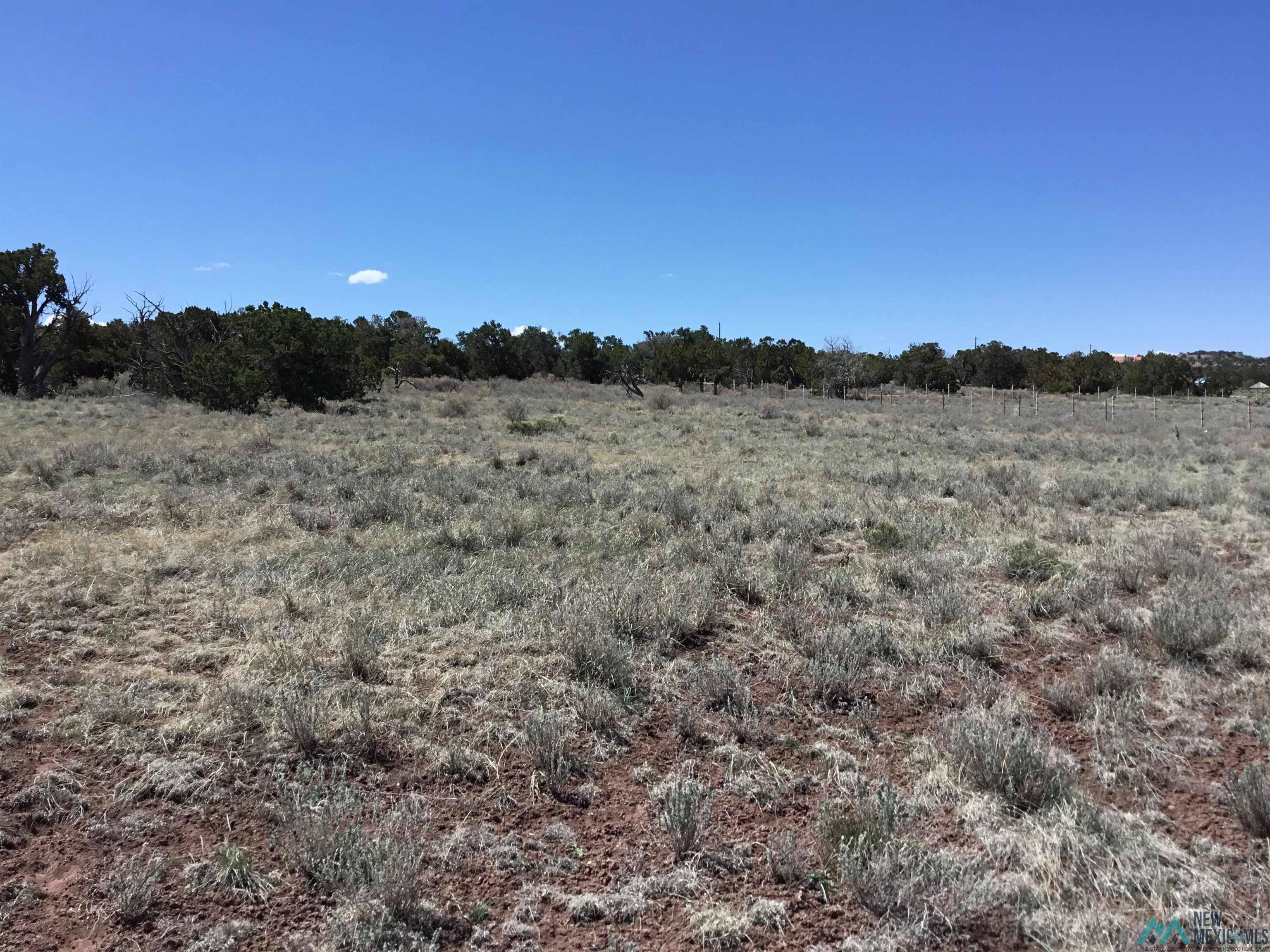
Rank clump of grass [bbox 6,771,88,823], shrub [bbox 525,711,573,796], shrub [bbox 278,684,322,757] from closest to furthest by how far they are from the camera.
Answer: clump of grass [bbox 6,771,88,823] < shrub [bbox 525,711,573,796] < shrub [bbox 278,684,322,757]

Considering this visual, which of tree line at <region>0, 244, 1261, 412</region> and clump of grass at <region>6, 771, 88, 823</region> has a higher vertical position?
tree line at <region>0, 244, 1261, 412</region>

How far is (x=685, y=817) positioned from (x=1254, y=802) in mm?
2635

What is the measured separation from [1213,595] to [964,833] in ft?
15.2

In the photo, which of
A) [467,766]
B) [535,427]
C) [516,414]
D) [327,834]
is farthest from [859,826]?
[516,414]

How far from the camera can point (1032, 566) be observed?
278 inches

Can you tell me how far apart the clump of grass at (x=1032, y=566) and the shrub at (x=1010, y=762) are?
3.45 meters

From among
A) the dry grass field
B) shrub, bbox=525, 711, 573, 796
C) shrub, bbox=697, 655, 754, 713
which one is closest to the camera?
the dry grass field

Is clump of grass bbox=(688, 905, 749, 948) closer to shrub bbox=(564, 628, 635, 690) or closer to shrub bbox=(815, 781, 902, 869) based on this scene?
shrub bbox=(815, 781, 902, 869)

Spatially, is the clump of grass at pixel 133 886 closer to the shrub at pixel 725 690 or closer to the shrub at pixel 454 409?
the shrub at pixel 725 690

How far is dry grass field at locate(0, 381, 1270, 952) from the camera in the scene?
277 cm

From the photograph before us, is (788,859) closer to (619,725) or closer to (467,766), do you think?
(619,725)

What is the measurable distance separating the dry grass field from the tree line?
17.7m

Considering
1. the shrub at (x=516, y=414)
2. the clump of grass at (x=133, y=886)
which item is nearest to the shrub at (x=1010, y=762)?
the clump of grass at (x=133, y=886)

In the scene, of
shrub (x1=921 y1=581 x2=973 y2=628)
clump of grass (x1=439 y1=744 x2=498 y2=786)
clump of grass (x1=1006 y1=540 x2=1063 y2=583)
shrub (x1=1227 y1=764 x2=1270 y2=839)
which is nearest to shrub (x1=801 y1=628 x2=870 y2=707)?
shrub (x1=921 y1=581 x2=973 y2=628)
